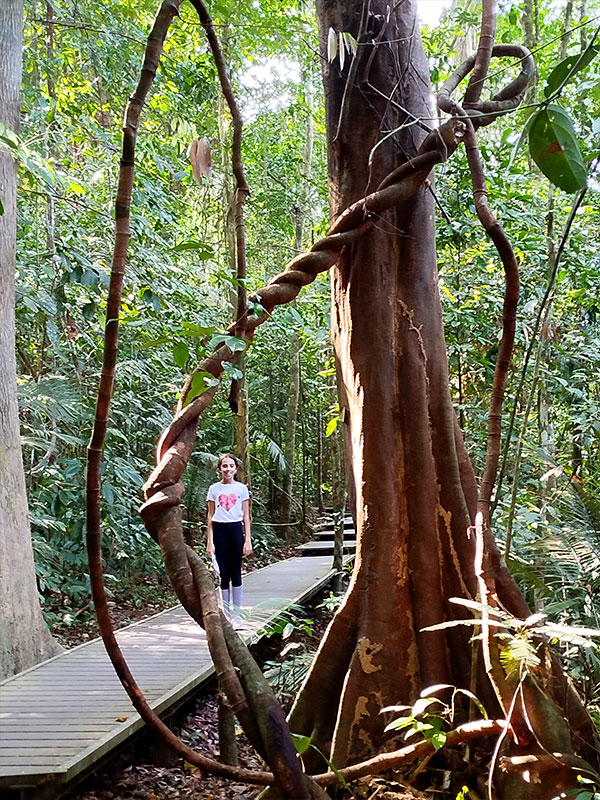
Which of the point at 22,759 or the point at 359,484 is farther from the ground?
the point at 359,484

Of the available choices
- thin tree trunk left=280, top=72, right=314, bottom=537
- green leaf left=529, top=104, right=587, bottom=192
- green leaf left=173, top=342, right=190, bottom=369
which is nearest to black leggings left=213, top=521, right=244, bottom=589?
green leaf left=173, top=342, right=190, bottom=369

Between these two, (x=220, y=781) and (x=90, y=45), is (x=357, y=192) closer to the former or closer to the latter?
(x=220, y=781)

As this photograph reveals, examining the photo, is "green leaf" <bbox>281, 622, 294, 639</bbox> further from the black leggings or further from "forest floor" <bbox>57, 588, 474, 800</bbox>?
the black leggings

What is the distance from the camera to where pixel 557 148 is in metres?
1.35

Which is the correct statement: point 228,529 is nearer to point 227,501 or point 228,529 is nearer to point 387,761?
point 227,501

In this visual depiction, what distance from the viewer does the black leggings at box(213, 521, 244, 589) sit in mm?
5438

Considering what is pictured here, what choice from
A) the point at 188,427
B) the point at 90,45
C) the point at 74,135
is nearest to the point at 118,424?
the point at 74,135

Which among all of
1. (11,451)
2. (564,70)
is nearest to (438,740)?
(564,70)

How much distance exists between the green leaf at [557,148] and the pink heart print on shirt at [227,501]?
14.5ft

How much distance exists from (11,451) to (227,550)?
179 centimetres

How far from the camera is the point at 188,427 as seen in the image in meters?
1.93

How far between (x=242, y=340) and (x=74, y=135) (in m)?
5.43

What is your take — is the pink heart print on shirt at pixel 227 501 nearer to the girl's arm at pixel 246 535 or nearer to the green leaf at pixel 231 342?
the girl's arm at pixel 246 535

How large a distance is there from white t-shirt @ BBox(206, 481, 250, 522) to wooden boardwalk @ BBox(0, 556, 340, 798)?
0.96m
